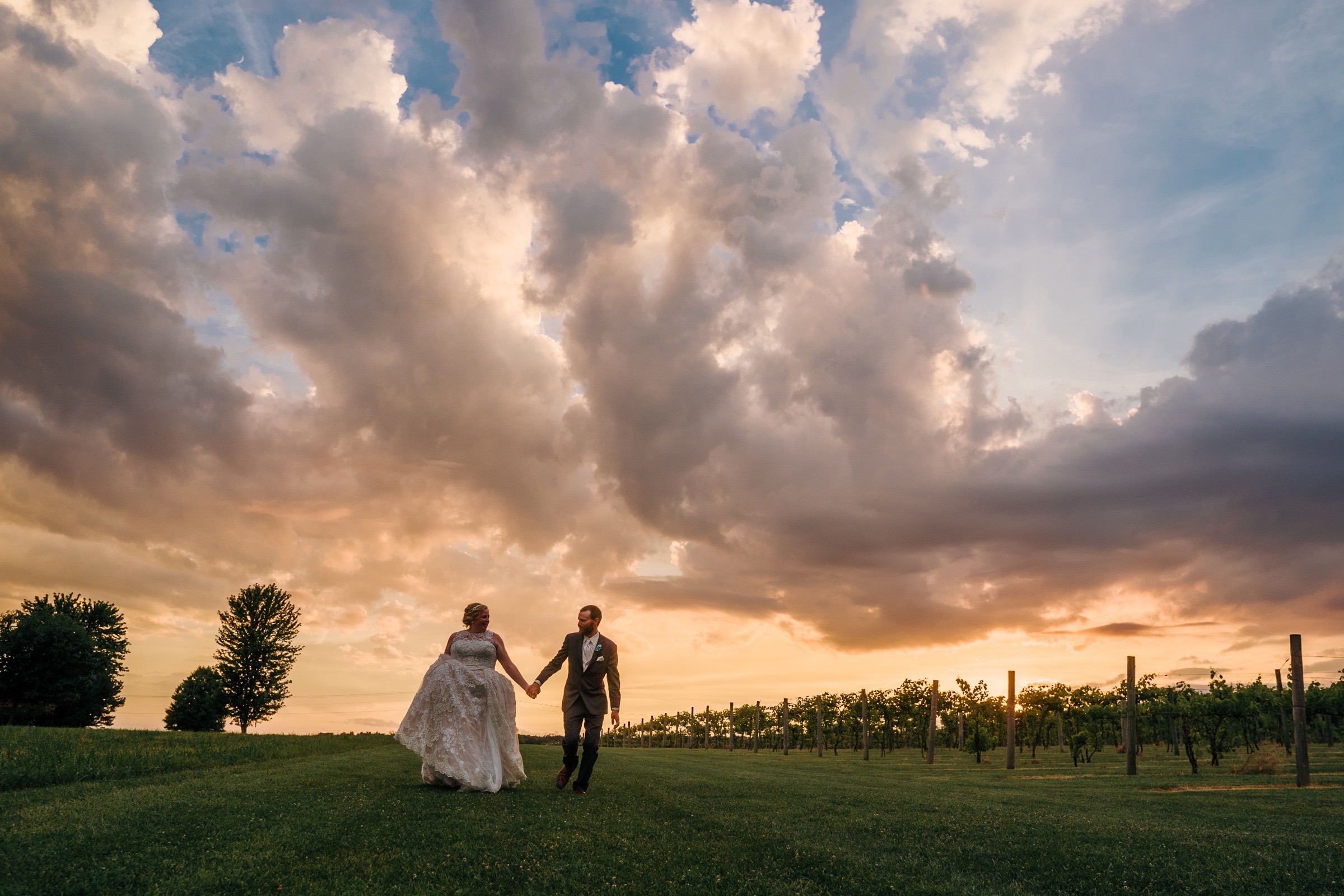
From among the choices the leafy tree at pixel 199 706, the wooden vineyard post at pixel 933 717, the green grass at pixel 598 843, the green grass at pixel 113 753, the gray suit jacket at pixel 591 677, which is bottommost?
the leafy tree at pixel 199 706

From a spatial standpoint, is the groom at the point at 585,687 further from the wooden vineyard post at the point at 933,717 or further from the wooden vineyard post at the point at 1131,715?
the wooden vineyard post at the point at 933,717

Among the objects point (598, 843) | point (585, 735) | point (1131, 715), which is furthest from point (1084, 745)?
point (598, 843)

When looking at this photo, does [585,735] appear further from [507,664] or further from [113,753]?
[113,753]

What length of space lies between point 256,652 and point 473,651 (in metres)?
64.2

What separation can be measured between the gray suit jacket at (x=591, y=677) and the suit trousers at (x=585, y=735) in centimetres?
5

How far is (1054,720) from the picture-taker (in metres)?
60.5

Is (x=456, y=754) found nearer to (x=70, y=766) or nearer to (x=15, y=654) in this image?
(x=70, y=766)

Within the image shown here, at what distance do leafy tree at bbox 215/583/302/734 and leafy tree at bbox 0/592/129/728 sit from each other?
826cm

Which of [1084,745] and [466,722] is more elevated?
[466,722]

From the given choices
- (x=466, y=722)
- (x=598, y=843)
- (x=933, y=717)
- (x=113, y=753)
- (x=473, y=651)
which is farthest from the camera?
(x=933, y=717)

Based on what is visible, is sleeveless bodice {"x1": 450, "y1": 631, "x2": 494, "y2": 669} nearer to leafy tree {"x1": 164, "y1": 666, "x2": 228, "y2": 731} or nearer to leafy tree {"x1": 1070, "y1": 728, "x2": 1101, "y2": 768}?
leafy tree {"x1": 1070, "y1": 728, "x2": 1101, "y2": 768}

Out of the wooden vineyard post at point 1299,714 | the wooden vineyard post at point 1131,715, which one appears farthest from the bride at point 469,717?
the wooden vineyard post at point 1131,715

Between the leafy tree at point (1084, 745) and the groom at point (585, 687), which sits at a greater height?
the groom at point (585, 687)

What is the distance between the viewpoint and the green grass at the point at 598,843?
540 cm
